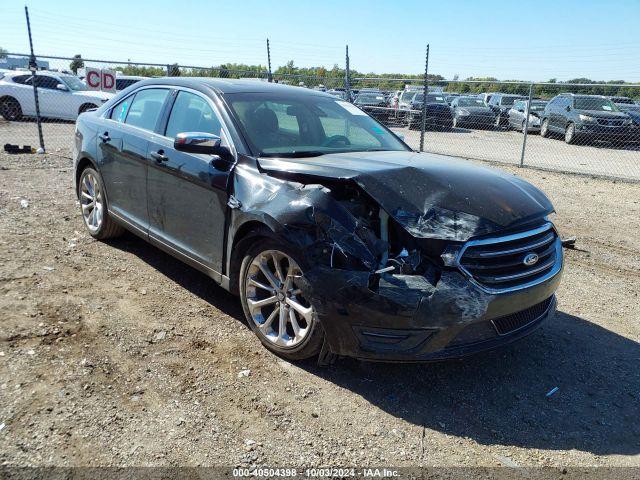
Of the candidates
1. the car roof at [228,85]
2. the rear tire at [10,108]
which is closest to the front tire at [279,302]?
the car roof at [228,85]

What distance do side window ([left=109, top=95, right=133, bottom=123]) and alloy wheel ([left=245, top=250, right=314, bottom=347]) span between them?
2.58 meters

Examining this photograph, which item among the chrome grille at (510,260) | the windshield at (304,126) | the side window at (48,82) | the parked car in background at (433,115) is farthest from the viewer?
the parked car in background at (433,115)

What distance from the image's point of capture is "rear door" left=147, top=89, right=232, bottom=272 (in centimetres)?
392

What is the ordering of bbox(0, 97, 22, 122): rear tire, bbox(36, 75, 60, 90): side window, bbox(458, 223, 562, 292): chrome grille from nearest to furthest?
bbox(458, 223, 562, 292): chrome grille < bbox(36, 75, 60, 90): side window < bbox(0, 97, 22, 122): rear tire

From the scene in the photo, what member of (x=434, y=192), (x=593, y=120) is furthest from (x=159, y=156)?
(x=593, y=120)

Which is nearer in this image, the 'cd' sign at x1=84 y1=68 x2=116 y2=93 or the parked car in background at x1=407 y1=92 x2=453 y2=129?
the 'cd' sign at x1=84 y1=68 x2=116 y2=93

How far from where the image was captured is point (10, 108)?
16.9 meters

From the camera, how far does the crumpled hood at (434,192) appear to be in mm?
3100

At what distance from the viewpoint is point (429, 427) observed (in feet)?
9.86

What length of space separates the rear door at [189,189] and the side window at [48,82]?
1408 cm

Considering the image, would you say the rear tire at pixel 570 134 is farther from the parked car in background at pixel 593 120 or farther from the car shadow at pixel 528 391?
the car shadow at pixel 528 391

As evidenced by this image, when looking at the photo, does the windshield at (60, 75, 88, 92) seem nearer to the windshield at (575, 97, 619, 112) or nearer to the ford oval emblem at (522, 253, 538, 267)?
the windshield at (575, 97, 619, 112)

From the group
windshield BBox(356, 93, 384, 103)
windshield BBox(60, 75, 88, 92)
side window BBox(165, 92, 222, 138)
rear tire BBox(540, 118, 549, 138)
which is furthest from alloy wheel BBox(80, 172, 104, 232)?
rear tire BBox(540, 118, 549, 138)

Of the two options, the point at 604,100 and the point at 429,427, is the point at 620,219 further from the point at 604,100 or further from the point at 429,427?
the point at 604,100
